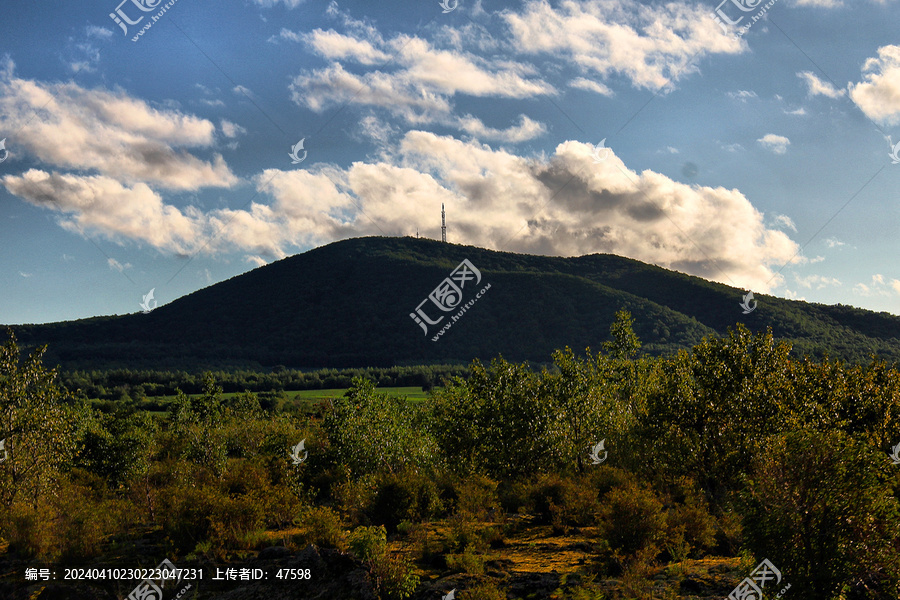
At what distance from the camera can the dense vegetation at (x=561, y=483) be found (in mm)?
9633

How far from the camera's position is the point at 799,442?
9883 mm

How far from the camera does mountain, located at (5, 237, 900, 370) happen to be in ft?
507

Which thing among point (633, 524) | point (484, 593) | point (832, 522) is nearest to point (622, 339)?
point (633, 524)

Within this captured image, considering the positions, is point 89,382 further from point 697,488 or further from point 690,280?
point 690,280

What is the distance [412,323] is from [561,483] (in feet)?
523

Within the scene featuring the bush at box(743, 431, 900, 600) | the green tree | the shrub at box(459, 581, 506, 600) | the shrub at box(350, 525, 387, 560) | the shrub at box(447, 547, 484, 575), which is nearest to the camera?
the bush at box(743, 431, 900, 600)

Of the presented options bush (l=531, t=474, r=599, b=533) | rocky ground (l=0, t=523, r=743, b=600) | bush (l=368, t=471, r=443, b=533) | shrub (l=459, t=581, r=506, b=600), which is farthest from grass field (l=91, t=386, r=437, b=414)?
shrub (l=459, t=581, r=506, b=600)

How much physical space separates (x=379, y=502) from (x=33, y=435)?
1668 cm

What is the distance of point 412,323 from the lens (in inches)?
7082

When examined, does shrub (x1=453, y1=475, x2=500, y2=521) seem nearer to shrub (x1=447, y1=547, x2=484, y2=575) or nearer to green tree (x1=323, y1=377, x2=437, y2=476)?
shrub (x1=447, y1=547, x2=484, y2=575)

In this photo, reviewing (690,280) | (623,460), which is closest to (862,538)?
(623,460)

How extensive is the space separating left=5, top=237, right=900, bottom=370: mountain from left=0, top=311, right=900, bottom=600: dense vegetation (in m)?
121

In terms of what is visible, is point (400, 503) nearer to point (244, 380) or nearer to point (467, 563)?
point (467, 563)

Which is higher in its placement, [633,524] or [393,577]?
[633,524]
